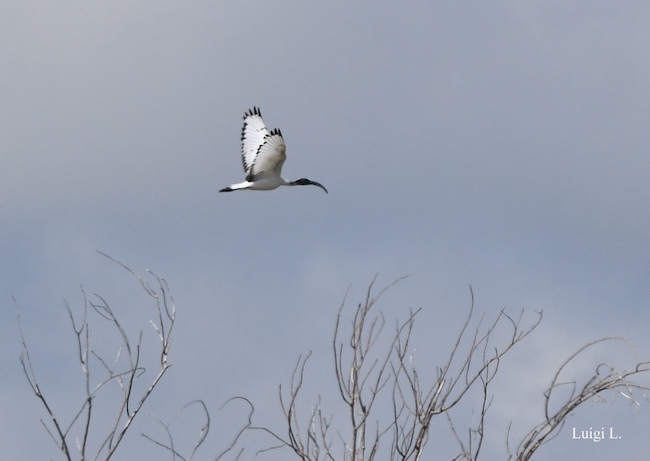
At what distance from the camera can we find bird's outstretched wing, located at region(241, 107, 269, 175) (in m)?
22.3

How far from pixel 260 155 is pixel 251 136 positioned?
28.9 inches

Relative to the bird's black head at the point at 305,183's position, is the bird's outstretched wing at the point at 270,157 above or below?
below

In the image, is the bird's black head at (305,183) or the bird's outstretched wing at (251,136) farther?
the bird's black head at (305,183)

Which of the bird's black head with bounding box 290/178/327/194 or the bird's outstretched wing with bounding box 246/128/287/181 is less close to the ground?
the bird's black head with bounding box 290/178/327/194

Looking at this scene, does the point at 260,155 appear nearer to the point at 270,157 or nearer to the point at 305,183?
the point at 270,157

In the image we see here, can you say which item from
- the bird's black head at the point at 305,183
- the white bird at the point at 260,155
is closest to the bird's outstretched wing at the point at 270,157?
the white bird at the point at 260,155

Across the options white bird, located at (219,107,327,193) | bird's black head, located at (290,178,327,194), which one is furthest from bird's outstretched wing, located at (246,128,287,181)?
bird's black head, located at (290,178,327,194)

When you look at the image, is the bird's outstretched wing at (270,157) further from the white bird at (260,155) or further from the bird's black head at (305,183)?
the bird's black head at (305,183)

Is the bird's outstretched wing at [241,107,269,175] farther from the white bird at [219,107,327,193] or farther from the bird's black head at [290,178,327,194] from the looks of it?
the bird's black head at [290,178,327,194]

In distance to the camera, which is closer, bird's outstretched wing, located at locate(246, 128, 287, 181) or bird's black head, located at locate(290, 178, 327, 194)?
bird's outstretched wing, located at locate(246, 128, 287, 181)

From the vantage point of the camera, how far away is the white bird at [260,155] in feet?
71.6

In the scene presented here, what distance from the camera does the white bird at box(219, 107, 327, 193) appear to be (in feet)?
71.6

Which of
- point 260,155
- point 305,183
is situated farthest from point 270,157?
point 305,183

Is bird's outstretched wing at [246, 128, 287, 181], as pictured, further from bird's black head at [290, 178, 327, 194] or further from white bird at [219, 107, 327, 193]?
bird's black head at [290, 178, 327, 194]
